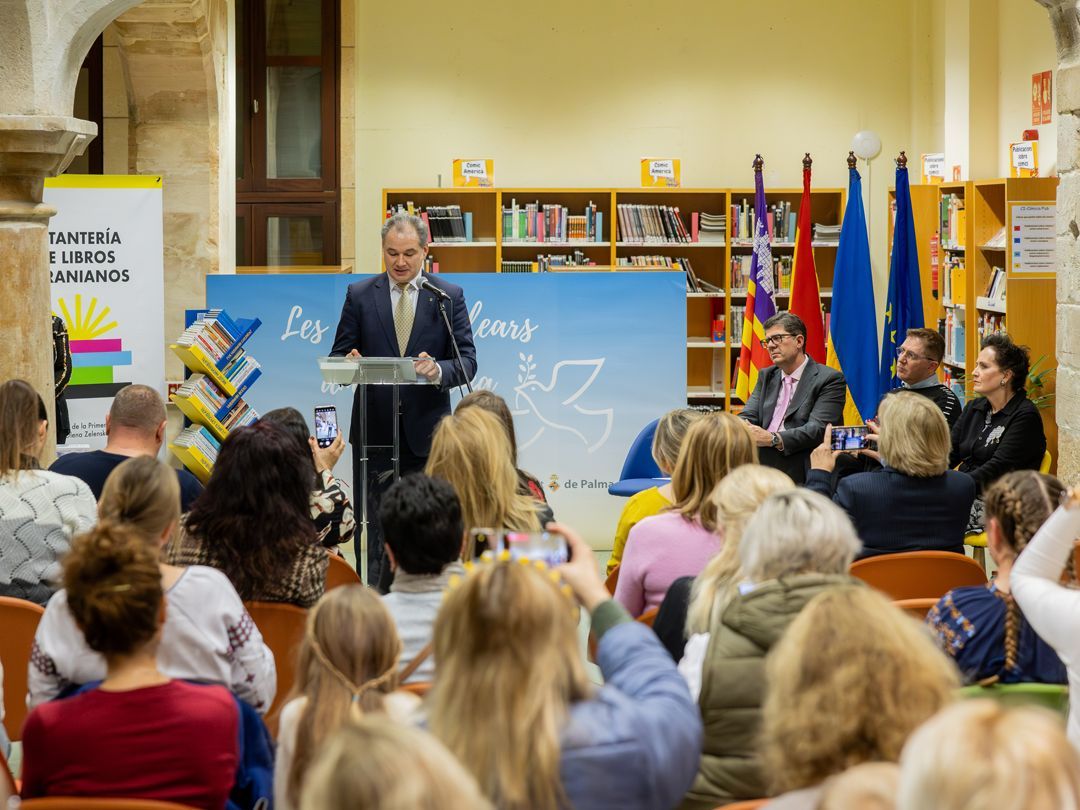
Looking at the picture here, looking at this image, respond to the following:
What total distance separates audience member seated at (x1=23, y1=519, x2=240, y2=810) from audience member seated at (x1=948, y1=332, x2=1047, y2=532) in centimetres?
391

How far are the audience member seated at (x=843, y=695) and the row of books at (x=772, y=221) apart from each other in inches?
336

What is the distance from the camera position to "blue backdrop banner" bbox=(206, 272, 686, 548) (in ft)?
23.0

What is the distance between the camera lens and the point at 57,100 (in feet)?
16.7

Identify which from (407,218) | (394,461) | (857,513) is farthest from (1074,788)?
(407,218)

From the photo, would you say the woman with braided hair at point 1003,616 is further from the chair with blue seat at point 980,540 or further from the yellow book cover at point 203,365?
the yellow book cover at point 203,365

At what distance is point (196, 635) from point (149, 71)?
220 inches

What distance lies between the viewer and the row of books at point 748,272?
10289 millimetres

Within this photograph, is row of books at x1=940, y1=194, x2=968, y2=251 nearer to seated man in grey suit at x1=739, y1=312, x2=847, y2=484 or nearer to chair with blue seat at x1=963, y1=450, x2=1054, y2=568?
seated man in grey suit at x1=739, y1=312, x2=847, y2=484

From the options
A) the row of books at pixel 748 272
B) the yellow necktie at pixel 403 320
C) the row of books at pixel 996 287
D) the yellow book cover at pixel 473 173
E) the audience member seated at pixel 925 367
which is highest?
the yellow book cover at pixel 473 173

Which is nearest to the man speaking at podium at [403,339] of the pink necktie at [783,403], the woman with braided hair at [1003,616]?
the pink necktie at [783,403]

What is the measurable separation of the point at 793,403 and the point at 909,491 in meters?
2.04

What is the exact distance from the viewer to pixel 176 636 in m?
2.71

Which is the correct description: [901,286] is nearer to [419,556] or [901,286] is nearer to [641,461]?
[641,461]

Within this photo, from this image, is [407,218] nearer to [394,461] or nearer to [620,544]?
[394,461]
